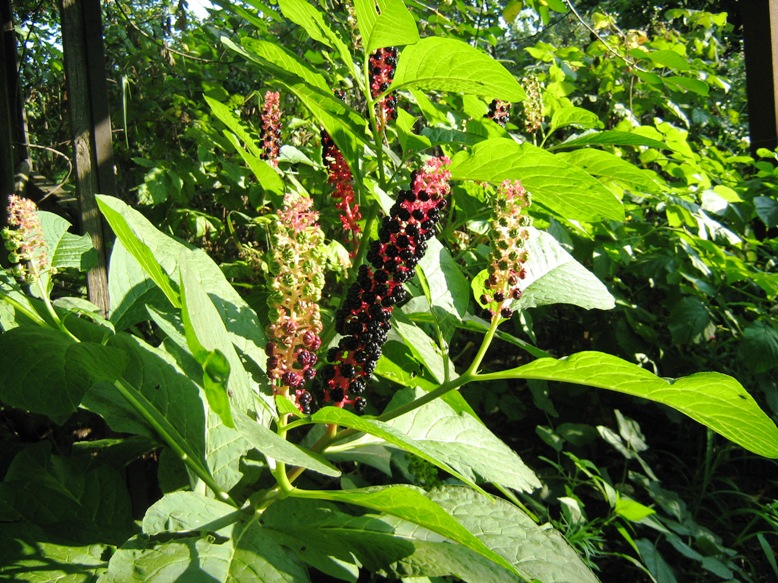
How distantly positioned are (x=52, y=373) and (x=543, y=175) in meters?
0.87

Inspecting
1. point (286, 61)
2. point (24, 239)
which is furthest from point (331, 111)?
point (24, 239)

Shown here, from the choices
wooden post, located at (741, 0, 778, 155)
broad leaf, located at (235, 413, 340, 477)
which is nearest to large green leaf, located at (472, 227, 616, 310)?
broad leaf, located at (235, 413, 340, 477)

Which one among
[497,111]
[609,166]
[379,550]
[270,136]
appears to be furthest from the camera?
[497,111]

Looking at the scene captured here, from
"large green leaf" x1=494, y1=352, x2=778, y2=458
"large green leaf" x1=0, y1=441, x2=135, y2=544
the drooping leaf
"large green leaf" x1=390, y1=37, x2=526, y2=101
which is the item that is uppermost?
"large green leaf" x1=390, y1=37, x2=526, y2=101

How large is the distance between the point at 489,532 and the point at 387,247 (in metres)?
0.53

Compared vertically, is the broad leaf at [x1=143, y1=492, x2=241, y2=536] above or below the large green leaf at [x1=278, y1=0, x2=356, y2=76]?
below

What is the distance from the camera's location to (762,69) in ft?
10.8

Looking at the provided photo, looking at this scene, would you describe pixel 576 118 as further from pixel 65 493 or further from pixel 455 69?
pixel 65 493

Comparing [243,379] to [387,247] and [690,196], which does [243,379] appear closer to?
[387,247]

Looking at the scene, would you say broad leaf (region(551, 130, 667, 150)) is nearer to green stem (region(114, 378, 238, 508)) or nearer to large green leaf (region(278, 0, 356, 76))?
large green leaf (region(278, 0, 356, 76))

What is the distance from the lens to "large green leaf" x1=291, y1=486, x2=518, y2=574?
2.85 feet

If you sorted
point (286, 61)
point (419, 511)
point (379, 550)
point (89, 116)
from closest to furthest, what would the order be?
point (419, 511) < point (379, 550) < point (286, 61) < point (89, 116)

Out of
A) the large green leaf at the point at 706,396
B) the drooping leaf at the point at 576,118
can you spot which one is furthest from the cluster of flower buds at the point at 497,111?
the large green leaf at the point at 706,396

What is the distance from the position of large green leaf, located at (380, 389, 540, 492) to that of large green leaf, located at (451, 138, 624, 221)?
0.46 metres
